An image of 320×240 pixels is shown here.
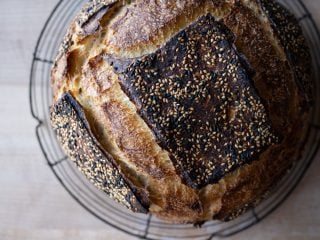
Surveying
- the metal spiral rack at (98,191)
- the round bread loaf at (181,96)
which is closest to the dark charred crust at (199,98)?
the round bread loaf at (181,96)

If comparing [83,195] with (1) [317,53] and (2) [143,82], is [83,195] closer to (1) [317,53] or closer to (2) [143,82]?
(2) [143,82]

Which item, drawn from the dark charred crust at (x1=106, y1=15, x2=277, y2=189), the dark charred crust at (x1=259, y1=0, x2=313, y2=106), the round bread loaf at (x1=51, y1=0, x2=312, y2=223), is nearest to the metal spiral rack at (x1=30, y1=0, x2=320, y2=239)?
the dark charred crust at (x1=259, y1=0, x2=313, y2=106)

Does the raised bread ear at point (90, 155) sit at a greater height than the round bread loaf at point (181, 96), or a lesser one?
lesser

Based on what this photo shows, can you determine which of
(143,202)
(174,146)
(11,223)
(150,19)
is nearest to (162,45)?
(150,19)

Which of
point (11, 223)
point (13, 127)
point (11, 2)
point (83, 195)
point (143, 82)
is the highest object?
point (143, 82)

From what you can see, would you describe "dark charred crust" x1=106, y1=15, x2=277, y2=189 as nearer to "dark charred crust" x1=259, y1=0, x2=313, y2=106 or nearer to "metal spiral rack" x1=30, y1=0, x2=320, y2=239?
"dark charred crust" x1=259, y1=0, x2=313, y2=106

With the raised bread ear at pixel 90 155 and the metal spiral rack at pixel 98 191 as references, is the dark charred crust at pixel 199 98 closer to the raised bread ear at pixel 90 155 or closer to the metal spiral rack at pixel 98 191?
the raised bread ear at pixel 90 155

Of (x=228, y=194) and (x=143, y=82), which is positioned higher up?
(x=143, y=82)

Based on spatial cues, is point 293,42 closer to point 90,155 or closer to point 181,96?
point 181,96
